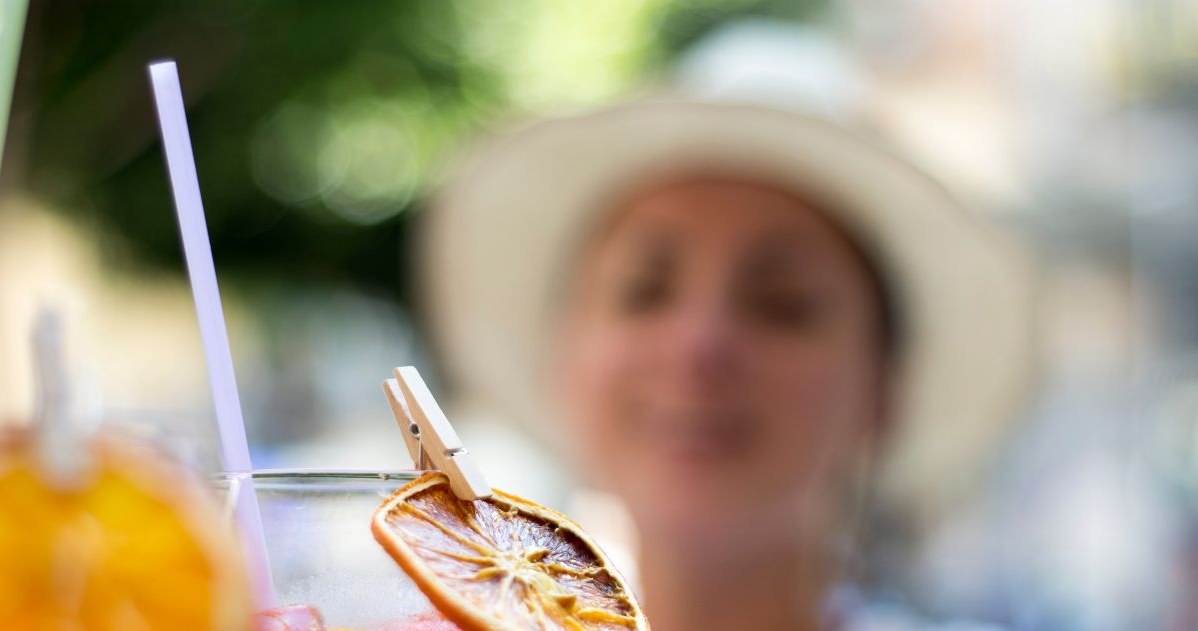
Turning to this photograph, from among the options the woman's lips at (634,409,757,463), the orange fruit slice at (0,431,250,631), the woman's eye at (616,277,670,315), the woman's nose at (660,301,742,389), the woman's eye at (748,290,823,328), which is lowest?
the orange fruit slice at (0,431,250,631)

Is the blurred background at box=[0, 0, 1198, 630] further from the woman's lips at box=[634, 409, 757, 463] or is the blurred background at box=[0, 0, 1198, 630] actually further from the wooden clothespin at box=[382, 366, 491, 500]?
the wooden clothespin at box=[382, 366, 491, 500]

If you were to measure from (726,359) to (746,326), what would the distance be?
0.17ft

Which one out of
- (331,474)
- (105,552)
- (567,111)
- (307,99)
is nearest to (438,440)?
(331,474)

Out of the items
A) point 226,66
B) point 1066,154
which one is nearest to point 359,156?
Result: point 226,66

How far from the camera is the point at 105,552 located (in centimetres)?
26

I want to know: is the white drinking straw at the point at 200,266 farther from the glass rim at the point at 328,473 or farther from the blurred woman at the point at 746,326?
the blurred woman at the point at 746,326

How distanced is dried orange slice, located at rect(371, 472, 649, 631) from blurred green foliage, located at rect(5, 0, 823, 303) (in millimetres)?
4212

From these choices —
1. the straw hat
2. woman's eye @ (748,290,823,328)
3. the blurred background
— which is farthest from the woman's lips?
the blurred background

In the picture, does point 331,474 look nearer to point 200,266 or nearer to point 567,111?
point 200,266

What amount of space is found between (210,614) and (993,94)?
5309 millimetres

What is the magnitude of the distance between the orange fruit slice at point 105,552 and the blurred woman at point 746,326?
1.48 m

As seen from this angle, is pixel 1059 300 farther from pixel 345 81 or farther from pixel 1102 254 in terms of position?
pixel 345 81

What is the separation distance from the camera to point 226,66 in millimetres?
5719

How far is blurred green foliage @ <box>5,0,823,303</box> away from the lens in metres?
5.10
